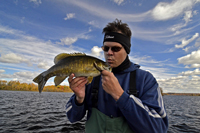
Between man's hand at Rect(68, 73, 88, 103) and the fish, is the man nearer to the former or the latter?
man's hand at Rect(68, 73, 88, 103)

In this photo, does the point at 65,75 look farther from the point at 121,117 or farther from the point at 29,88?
the point at 29,88

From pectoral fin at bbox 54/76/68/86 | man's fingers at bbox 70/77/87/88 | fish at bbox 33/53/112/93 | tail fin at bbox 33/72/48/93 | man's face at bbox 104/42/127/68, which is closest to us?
man's fingers at bbox 70/77/87/88

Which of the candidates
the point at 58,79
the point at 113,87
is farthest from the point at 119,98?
the point at 58,79

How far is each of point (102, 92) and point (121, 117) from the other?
26.7 inches

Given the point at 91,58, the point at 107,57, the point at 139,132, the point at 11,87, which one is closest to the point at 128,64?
the point at 107,57

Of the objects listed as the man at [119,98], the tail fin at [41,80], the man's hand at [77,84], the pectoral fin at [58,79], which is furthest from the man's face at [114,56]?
the tail fin at [41,80]

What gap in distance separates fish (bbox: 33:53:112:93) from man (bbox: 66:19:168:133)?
169 mm

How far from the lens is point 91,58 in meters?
2.90

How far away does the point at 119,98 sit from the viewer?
2143 millimetres

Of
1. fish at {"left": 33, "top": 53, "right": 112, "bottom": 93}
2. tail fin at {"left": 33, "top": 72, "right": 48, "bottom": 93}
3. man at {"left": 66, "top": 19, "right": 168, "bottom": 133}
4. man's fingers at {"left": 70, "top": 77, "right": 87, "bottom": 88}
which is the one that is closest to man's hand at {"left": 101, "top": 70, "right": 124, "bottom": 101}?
man at {"left": 66, "top": 19, "right": 168, "bottom": 133}

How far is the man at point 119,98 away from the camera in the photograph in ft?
7.11

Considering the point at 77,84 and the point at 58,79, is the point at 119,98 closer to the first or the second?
the point at 77,84

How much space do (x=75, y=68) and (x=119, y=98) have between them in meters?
1.26

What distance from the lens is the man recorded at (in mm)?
2166
